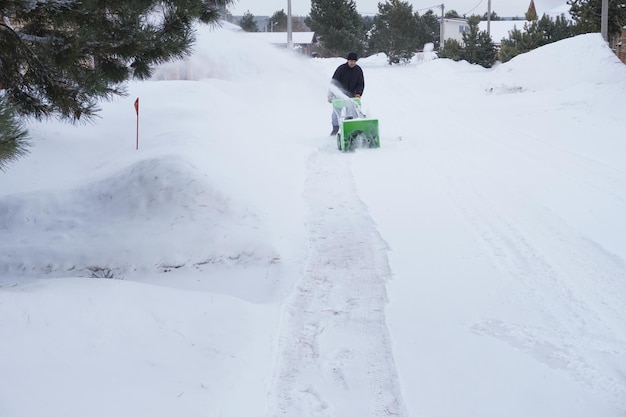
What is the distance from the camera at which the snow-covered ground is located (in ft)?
13.3

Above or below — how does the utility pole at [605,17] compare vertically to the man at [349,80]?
above

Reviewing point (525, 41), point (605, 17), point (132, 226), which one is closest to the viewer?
point (132, 226)

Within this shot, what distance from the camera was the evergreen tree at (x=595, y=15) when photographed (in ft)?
80.1

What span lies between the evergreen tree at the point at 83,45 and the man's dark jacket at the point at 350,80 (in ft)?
24.6

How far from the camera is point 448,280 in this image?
237 inches

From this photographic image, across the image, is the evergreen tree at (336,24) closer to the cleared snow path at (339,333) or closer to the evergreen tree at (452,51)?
the evergreen tree at (452,51)

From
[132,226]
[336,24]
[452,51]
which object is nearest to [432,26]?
[336,24]

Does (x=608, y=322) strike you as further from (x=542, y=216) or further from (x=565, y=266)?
(x=542, y=216)

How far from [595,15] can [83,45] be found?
79.6ft

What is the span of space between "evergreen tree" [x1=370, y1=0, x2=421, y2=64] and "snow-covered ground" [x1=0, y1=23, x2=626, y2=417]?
46457 millimetres

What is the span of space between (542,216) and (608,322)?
2781 millimetres

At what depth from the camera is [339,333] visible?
5.04 meters

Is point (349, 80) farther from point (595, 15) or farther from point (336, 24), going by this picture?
point (336, 24)

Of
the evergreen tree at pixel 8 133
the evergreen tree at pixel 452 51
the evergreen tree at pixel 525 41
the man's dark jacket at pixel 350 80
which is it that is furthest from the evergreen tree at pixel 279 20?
the evergreen tree at pixel 8 133
